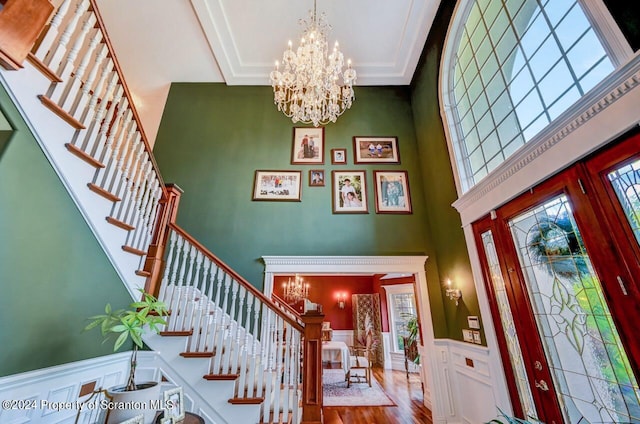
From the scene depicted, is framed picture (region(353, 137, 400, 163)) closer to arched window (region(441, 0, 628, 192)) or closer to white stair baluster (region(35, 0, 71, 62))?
arched window (region(441, 0, 628, 192))

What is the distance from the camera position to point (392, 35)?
179 inches

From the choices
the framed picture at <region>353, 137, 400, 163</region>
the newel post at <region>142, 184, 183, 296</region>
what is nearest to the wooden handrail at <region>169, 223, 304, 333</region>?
the newel post at <region>142, 184, 183, 296</region>

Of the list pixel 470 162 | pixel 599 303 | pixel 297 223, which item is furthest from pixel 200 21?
pixel 599 303

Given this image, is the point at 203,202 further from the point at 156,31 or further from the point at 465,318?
the point at 465,318

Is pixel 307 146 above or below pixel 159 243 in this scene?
above

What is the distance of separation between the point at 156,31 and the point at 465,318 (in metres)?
6.76

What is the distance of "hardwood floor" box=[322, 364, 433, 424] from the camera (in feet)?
11.7

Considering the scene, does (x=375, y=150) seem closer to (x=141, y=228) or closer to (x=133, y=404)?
(x=141, y=228)

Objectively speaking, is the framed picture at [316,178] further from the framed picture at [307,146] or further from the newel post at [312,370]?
the newel post at [312,370]

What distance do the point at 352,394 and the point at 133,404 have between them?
170 inches

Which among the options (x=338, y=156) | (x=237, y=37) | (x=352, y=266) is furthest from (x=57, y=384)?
A: (x=237, y=37)

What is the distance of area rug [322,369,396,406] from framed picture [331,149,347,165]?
166 inches

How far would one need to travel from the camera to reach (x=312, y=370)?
2477mm

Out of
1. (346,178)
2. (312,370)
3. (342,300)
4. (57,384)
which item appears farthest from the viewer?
(342,300)
